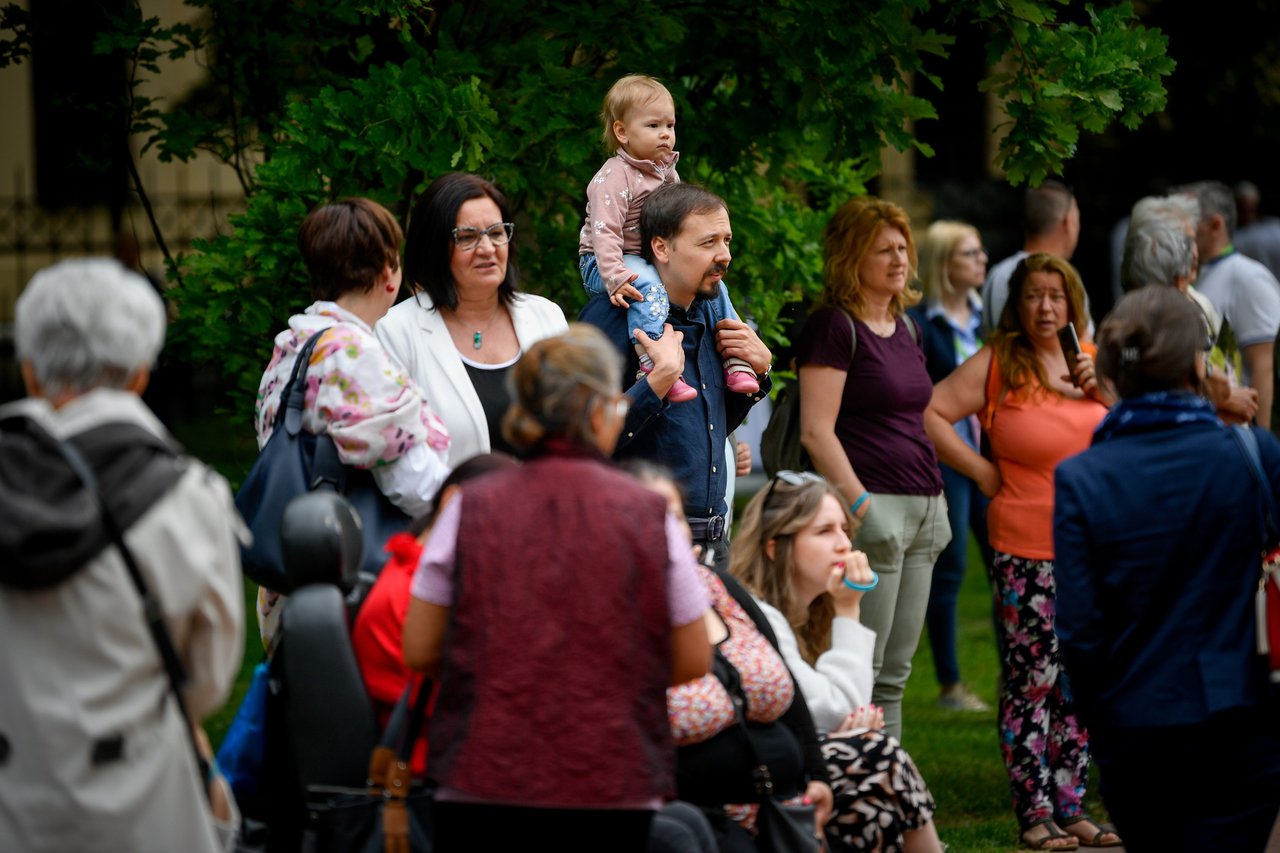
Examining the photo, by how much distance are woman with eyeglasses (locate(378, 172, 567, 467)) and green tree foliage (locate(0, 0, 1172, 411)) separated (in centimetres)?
61

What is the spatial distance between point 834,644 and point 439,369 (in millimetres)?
1367

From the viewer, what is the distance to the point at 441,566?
3.43 metres

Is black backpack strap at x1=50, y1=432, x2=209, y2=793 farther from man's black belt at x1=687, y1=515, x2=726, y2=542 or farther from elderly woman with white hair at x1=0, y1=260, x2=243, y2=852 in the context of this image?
man's black belt at x1=687, y1=515, x2=726, y2=542

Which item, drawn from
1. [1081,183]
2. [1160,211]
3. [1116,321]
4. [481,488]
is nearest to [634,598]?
[481,488]

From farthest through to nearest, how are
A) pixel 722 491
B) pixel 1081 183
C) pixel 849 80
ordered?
pixel 1081 183 → pixel 849 80 → pixel 722 491

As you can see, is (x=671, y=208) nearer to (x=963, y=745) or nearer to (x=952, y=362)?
(x=952, y=362)

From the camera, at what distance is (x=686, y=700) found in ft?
13.8

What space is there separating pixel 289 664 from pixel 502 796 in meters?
0.96

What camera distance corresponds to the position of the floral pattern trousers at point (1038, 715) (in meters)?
6.25

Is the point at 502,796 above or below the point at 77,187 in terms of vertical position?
below

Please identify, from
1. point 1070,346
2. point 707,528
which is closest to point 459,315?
point 707,528

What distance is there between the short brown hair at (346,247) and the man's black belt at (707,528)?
45.1 inches

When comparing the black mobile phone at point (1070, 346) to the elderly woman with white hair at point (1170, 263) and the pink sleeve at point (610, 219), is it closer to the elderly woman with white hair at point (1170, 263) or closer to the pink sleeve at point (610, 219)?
the elderly woman with white hair at point (1170, 263)

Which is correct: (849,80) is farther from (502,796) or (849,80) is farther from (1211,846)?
(502,796)
